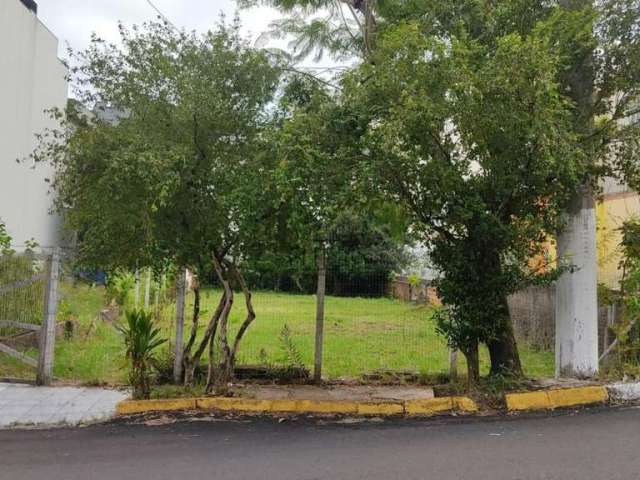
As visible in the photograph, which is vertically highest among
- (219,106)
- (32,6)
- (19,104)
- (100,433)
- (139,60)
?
(32,6)

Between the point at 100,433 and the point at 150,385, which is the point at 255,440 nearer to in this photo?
the point at 100,433

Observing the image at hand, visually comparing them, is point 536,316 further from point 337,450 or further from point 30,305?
point 30,305

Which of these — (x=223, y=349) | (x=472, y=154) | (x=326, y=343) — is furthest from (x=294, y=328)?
(x=472, y=154)

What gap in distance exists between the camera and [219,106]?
23.9 ft

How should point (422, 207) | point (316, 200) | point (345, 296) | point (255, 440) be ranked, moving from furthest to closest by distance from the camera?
point (345, 296) → point (422, 207) → point (316, 200) → point (255, 440)

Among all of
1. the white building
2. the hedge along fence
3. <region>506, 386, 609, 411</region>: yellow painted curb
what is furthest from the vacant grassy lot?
the white building

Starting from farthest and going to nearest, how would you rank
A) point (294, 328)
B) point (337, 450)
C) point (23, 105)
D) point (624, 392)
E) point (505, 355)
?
point (23, 105) < point (294, 328) < point (505, 355) < point (624, 392) < point (337, 450)

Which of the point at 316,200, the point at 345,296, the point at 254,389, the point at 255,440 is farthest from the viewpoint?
the point at 345,296

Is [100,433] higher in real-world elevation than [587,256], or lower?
lower

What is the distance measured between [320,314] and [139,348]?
8.82 ft

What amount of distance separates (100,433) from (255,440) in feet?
6.04

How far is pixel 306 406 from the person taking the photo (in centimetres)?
773

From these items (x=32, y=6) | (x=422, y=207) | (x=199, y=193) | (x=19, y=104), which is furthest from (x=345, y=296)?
(x=32, y=6)

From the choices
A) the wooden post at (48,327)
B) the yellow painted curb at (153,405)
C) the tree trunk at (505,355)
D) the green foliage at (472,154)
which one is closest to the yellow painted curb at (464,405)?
the green foliage at (472,154)
